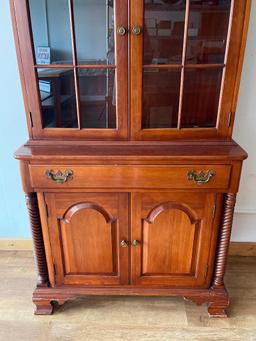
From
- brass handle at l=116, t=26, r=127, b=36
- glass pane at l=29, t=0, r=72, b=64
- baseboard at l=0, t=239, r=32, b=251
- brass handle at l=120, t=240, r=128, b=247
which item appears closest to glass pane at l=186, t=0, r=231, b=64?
brass handle at l=116, t=26, r=127, b=36

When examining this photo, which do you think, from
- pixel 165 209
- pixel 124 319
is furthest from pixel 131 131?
pixel 124 319

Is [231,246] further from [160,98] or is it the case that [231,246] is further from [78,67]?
[78,67]

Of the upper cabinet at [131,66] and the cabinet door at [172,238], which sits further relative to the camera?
the cabinet door at [172,238]

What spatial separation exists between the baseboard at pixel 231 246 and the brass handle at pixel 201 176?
86 centimetres

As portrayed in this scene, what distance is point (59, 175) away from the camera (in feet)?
3.98

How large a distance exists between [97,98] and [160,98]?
271mm

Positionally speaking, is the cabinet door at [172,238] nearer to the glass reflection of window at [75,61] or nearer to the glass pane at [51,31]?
the glass reflection of window at [75,61]

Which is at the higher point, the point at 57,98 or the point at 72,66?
the point at 72,66

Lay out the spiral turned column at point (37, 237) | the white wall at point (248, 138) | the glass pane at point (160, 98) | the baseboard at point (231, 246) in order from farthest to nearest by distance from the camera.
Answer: the baseboard at point (231, 246), the white wall at point (248, 138), the spiral turned column at point (37, 237), the glass pane at point (160, 98)

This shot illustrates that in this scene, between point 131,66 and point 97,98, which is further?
point 97,98

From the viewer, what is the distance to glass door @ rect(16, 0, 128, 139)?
1116 mm

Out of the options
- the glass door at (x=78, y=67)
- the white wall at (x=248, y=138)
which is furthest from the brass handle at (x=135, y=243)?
the white wall at (x=248, y=138)

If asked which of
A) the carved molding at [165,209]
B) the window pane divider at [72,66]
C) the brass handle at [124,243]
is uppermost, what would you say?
the window pane divider at [72,66]

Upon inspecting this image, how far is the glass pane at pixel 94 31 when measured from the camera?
1113 mm
